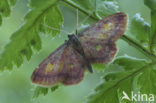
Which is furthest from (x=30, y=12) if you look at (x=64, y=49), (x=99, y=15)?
(x=99, y=15)

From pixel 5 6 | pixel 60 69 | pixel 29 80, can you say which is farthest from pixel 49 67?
pixel 29 80

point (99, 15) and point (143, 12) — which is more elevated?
point (99, 15)

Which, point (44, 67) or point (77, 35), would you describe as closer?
point (44, 67)

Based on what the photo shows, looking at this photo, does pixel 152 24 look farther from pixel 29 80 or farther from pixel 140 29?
pixel 29 80

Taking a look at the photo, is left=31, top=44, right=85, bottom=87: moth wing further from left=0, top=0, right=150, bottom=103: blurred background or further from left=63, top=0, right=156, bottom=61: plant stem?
left=0, top=0, right=150, bottom=103: blurred background

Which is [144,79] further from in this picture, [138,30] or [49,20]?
[49,20]

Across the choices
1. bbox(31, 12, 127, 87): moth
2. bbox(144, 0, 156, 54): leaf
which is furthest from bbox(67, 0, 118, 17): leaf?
bbox(144, 0, 156, 54): leaf
